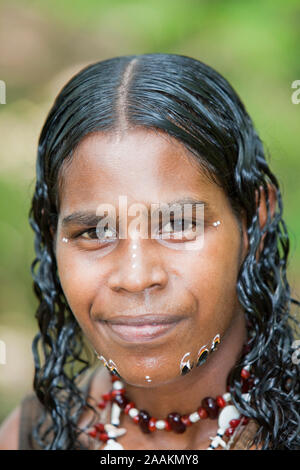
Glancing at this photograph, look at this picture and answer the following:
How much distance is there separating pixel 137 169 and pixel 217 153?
0.24 metres

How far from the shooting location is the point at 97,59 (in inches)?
135

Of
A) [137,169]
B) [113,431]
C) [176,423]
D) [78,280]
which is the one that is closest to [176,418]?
[176,423]

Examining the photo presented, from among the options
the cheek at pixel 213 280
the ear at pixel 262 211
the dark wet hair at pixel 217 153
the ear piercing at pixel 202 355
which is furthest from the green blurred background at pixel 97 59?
the ear piercing at pixel 202 355

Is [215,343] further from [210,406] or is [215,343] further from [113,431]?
[113,431]

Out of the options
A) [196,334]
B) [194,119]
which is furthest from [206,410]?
[194,119]

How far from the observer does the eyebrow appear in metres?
1.59

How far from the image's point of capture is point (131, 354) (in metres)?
1.65

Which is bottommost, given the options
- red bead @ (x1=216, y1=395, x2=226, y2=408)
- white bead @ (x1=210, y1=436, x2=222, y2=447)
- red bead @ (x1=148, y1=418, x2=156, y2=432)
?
white bead @ (x1=210, y1=436, x2=222, y2=447)

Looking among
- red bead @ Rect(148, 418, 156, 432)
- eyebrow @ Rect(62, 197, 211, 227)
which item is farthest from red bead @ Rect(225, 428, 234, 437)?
eyebrow @ Rect(62, 197, 211, 227)

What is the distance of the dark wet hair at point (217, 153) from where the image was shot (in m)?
1.63

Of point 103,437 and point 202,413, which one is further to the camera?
point 103,437

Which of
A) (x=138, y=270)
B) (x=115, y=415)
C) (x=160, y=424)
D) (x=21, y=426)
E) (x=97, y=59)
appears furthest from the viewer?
(x=97, y=59)

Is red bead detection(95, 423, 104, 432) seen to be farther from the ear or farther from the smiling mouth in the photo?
the ear

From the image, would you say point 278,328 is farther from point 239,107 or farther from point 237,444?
point 239,107
